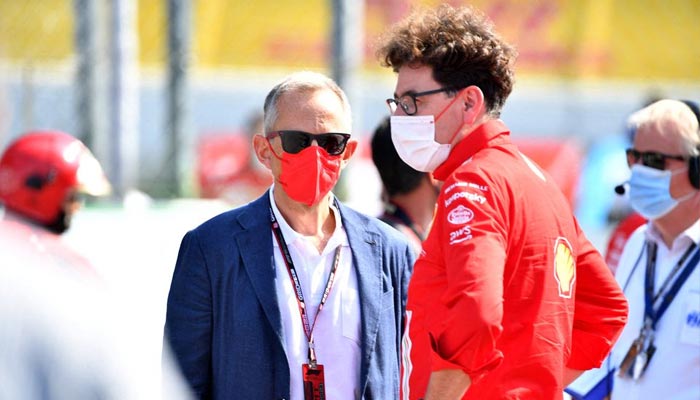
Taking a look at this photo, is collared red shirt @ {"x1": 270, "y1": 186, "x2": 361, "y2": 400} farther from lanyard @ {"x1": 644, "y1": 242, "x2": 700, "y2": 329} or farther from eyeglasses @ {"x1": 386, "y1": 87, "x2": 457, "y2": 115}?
lanyard @ {"x1": 644, "y1": 242, "x2": 700, "y2": 329}

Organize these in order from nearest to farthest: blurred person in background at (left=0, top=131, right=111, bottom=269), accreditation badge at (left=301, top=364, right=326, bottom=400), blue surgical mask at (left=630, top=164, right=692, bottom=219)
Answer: accreditation badge at (left=301, top=364, right=326, bottom=400), blue surgical mask at (left=630, top=164, right=692, bottom=219), blurred person in background at (left=0, top=131, right=111, bottom=269)

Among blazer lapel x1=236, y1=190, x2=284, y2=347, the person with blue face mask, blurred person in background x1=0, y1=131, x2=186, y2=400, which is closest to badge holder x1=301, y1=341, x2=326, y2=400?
blazer lapel x1=236, y1=190, x2=284, y2=347

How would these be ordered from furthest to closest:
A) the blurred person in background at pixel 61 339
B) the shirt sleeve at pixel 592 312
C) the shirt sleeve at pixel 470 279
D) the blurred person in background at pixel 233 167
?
1. the blurred person in background at pixel 233 167
2. the shirt sleeve at pixel 592 312
3. the shirt sleeve at pixel 470 279
4. the blurred person in background at pixel 61 339

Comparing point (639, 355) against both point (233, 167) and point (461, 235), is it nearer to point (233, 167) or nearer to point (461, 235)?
point (461, 235)

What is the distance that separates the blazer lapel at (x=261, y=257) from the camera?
3.32 meters

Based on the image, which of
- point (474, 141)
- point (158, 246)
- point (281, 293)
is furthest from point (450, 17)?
point (158, 246)

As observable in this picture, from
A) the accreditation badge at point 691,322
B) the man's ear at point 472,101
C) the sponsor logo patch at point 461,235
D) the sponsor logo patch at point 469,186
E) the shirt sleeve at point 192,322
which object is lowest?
the accreditation badge at point 691,322

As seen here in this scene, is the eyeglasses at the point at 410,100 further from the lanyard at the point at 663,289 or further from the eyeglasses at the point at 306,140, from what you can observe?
the lanyard at the point at 663,289

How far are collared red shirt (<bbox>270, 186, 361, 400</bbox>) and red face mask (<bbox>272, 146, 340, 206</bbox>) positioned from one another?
0.35 ft

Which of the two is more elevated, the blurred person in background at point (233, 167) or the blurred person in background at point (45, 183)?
the blurred person in background at point (45, 183)

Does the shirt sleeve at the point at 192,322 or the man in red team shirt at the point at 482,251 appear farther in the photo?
the shirt sleeve at the point at 192,322

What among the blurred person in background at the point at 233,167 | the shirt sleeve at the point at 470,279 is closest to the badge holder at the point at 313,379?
the shirt sleeve at the point at 470,279

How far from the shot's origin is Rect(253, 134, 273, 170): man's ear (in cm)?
363

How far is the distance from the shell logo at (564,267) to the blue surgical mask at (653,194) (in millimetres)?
1481
